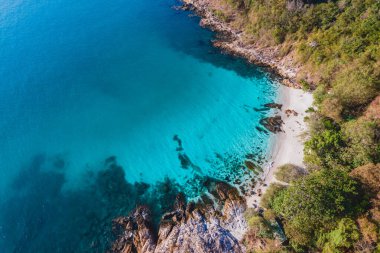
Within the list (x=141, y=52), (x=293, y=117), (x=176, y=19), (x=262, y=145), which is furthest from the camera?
(x=176, y=19)

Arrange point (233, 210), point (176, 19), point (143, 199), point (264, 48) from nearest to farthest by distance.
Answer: point (233, 210)
point (143, 199)
point (264, 48)
point (176, 19)

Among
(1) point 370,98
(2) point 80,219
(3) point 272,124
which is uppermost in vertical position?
(1) point 370,98

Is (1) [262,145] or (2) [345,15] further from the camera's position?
(2) [345,15]

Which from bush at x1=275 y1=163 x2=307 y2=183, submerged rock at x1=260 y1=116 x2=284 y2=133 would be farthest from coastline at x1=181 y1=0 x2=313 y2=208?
bush at x1=275 y1=163 x2=307 y2=183

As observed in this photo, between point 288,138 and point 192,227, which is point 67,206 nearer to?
point 192,227

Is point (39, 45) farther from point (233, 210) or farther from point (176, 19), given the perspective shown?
point (233, 210)

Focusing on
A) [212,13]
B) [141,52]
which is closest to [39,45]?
[141,52]

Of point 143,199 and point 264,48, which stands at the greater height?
Answer: point 264,48
